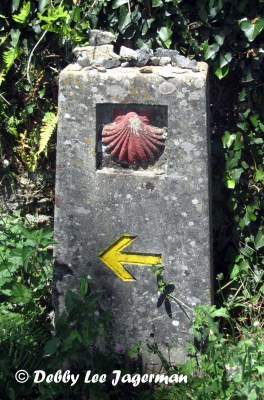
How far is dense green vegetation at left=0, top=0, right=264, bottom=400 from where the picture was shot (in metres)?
3.67

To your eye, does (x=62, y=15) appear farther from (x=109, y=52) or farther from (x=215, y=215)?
(x=215, y=215)

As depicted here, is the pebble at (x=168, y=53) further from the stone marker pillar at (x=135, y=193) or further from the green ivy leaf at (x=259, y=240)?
the green ivy leaf at (x=259, y=240)

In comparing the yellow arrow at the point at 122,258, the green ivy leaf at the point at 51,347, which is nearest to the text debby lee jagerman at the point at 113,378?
the green ivy leaf at the point at 51,347

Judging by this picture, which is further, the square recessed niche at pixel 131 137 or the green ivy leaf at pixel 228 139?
the green ivy leaf at pixel 228 139

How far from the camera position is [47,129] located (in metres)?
4.67

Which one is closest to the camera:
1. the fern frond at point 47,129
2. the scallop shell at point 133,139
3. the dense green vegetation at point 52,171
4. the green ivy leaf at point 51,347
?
the green ivy leaf at point 51,347

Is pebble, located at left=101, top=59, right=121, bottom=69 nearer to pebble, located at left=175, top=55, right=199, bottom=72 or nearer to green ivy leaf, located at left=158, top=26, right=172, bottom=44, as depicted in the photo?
pebble, located at left=175, top=55, right=199, bottom=72

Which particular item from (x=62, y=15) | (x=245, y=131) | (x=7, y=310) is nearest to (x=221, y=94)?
(x=245, y=131)

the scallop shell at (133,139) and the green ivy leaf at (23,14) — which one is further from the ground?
the green ivy leaf at (23,14)

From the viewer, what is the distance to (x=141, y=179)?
12.5 ft

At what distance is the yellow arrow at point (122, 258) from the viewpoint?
388 cm

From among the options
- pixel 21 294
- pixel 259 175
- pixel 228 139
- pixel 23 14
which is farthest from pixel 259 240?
pixel 23 14

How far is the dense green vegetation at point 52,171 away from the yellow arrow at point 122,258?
13 cm

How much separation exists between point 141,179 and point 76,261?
1.91 feet
